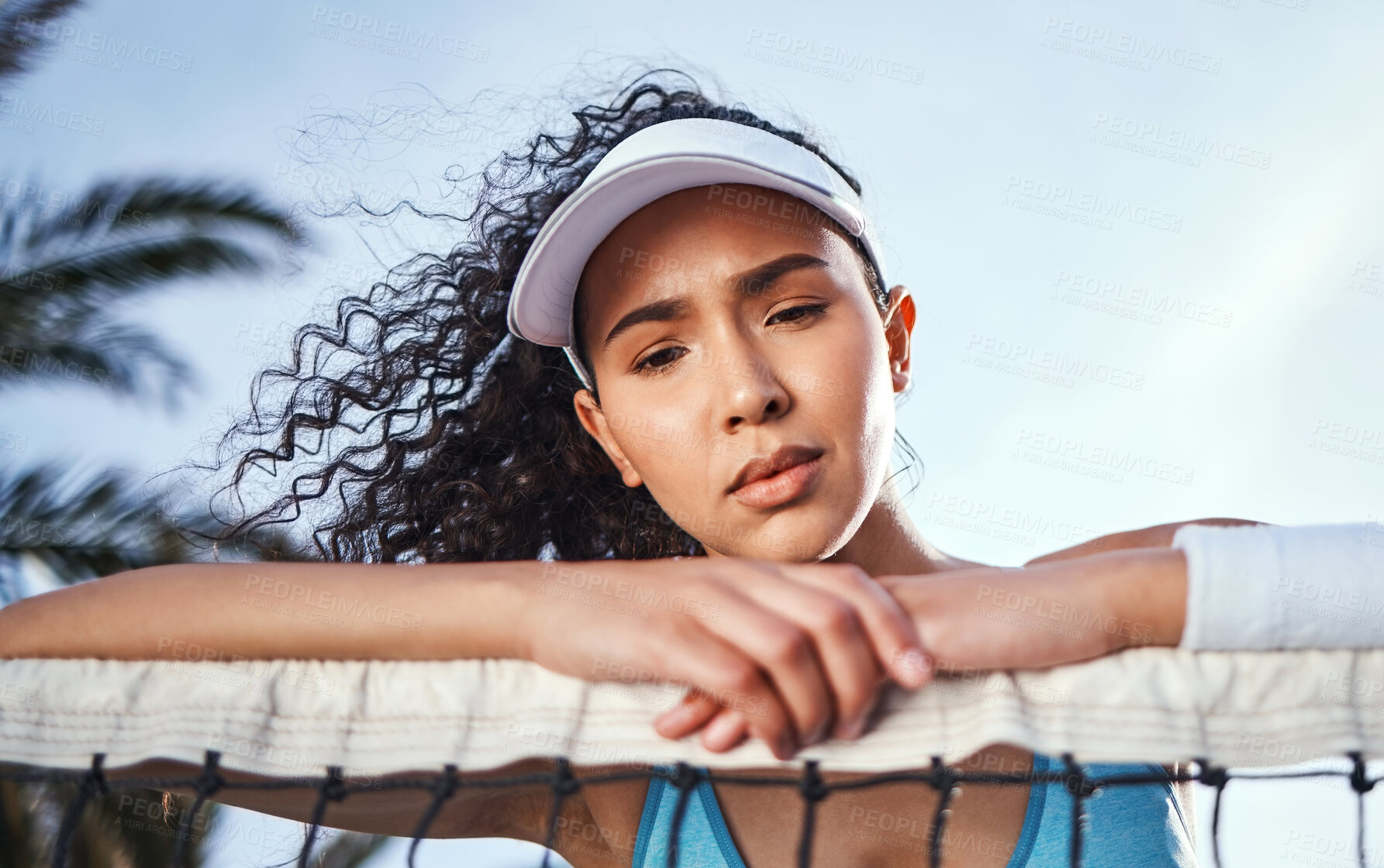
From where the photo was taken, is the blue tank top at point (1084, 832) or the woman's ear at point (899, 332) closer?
the blue tank top at point (1084, 832)

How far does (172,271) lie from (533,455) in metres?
4.20

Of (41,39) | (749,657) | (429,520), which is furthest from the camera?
(41,39)

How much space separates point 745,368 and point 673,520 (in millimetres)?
594

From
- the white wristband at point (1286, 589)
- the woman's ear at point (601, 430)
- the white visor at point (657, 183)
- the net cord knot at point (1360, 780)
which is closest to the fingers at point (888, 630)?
the white wristband at point (1286, 589)

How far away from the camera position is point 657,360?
1.81 meters

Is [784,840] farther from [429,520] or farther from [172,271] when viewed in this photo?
[172,271]

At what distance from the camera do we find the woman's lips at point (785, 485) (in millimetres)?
1649

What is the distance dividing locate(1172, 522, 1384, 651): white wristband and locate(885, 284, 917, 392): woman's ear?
1.19m

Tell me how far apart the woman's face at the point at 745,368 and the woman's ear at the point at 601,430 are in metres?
0.23

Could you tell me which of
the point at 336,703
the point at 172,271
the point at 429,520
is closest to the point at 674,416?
the point at 336,703

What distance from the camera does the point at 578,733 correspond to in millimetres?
1015

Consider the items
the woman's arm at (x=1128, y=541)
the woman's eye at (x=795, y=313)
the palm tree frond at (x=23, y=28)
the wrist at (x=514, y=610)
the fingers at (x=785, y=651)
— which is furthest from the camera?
the palm tree frond at (x=23, y=28)

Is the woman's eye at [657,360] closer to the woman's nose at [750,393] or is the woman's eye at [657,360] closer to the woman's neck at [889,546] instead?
the woman's nose at [750,393]

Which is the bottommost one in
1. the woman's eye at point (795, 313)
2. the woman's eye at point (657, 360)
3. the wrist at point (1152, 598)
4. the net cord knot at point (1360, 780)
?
the net cord knot at point (1360, 780)
